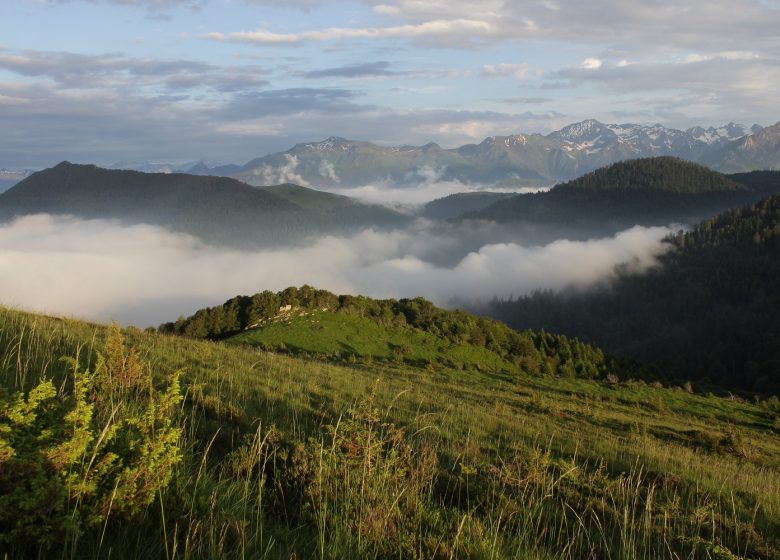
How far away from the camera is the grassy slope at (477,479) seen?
4.39 m

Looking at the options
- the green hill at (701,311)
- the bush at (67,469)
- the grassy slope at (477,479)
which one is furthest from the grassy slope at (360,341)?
the green hill at (701,311)

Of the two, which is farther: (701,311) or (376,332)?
(701,311)


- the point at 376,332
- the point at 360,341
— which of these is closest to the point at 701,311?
the point at 376,332

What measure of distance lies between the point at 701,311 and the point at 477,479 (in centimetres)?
17158

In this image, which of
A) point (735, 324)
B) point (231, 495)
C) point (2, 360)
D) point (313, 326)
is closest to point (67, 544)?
point (231, 495)

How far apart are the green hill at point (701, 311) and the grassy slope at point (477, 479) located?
333 ft

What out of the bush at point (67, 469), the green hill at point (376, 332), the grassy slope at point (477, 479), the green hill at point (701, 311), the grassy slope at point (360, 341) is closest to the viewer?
the bush at point (67, 469)

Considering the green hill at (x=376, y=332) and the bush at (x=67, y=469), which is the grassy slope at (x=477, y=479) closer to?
the bush at (x=67, y=469)

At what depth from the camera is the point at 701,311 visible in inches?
6093

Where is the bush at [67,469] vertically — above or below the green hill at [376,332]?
above

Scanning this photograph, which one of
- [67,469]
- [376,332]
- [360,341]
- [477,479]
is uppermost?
[67,469]

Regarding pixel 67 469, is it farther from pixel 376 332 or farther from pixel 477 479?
pixel 376 332

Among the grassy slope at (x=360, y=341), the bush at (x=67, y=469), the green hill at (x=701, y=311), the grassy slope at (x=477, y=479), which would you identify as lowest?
the green hill at (x=701, y=311)

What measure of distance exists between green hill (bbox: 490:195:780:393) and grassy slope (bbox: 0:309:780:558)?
333 feet
